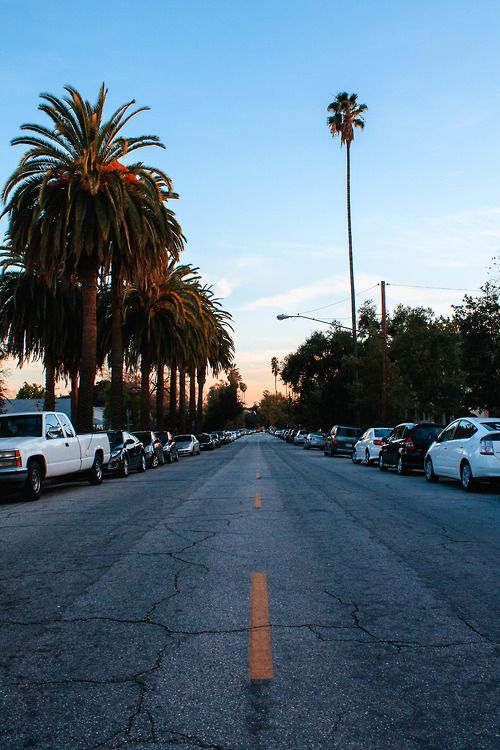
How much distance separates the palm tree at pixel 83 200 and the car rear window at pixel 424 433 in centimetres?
1240

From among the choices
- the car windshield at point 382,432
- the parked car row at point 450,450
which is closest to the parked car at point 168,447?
the car windshield at point 382,432

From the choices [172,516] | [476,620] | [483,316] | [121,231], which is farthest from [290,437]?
[476,620]

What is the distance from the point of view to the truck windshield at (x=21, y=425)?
16.8 m

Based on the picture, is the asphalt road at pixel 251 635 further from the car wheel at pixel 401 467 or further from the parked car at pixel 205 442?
the parked car at pixel 205 442

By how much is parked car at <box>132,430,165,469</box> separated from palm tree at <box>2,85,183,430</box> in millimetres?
2768

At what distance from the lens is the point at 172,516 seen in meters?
11.7

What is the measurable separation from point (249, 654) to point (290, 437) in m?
82.3

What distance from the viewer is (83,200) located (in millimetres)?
26219

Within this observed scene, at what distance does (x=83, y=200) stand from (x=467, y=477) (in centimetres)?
1739

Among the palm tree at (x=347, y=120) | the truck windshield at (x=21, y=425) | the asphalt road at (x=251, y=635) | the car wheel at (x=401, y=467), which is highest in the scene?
the palm tree at (x=347, y=120)

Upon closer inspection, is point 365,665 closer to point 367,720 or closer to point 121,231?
point 367,720

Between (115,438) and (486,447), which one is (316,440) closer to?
(115,438)

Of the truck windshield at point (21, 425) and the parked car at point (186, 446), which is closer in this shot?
the truck windshield at point (21, 425)

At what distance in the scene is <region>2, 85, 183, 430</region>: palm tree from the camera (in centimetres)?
2589
